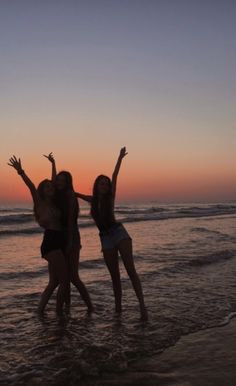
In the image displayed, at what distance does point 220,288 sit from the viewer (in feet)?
30.5

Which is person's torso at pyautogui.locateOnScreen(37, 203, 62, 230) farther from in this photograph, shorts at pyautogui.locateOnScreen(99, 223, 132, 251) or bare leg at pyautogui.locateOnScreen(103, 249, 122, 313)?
bare leg at pyautogui.locateOnScreen(103, 249, 122, 313)

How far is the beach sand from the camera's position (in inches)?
173

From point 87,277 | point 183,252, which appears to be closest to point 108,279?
point 87,277

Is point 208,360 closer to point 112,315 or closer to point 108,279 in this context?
point 112,315

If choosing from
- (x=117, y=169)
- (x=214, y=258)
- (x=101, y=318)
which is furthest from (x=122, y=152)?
(x=214, y=258)

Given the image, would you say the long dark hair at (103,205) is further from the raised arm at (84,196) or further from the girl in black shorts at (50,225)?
the girl in black shorts at (50,225)

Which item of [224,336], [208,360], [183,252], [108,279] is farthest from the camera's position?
[183,252]

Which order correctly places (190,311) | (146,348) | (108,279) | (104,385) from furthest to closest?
1. (108,279)
2. (190,311)
3. (146,348)
4. (104,385)

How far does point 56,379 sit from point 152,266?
7928mm

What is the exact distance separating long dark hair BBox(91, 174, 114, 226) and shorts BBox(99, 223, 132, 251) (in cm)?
→ 14

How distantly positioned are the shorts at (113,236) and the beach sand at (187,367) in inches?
69.7

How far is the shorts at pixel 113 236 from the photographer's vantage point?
6719 mm

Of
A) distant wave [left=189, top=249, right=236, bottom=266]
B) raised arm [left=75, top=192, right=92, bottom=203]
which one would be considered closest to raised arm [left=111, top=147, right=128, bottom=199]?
raised arm [left=75, top=192, right=92, bottom=203]

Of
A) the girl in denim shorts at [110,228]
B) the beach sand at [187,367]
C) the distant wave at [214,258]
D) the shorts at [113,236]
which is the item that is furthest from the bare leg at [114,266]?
the distant wave at [214,258]
